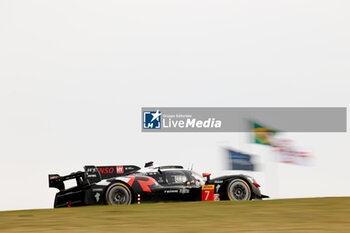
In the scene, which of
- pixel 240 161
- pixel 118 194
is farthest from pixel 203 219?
pixel 240 161

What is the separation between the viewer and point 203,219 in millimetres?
8070

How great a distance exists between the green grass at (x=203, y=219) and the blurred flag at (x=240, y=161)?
508cm

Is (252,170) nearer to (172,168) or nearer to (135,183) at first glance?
(172,168)

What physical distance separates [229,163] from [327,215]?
7.50 metres

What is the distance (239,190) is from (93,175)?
4.06 m

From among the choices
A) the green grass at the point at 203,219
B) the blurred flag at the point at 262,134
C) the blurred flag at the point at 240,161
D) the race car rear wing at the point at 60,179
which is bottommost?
the green grass at the point at 203,219

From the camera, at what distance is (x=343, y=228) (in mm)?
6941

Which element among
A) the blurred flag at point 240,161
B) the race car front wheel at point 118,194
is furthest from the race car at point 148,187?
the blurred flag at point 240,161

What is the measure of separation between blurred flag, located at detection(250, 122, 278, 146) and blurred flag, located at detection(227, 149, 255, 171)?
5.43 ft

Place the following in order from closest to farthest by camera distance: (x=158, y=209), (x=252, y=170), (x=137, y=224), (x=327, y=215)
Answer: (x=137, y=224)
(x=327, y=215)
(x=158, y=209)
(x=252, y=170)

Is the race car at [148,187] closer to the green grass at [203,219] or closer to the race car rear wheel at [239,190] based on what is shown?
the race car rear wheel at [239,190]

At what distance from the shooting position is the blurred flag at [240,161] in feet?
51.2

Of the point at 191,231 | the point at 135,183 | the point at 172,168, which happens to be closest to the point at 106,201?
the point at 135,183

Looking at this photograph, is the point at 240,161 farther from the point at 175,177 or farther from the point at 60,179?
the point at 60,179
